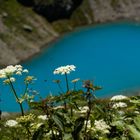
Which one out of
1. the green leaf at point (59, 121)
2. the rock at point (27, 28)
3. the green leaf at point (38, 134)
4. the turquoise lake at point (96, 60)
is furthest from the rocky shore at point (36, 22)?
the green leaf at point (59, 121)

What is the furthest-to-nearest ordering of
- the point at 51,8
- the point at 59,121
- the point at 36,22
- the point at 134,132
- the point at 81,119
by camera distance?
the point at 51,8 < the point at 36,22 < the point at 81,119 < the point at 59,121 < the point at 134,132

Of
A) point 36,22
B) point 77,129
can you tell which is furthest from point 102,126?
point 36,22

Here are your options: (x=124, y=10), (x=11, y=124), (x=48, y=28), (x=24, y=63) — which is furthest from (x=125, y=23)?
(x=11, y=124)

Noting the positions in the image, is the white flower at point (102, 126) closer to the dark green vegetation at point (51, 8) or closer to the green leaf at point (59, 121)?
the green leaf at point (59, 121)

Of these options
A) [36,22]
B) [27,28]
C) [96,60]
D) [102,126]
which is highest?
[36,22]

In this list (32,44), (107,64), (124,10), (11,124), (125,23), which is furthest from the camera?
(124,10)

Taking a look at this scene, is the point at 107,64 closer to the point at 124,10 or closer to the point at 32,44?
the point at 32,44

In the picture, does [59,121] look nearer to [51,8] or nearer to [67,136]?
[67,136]
